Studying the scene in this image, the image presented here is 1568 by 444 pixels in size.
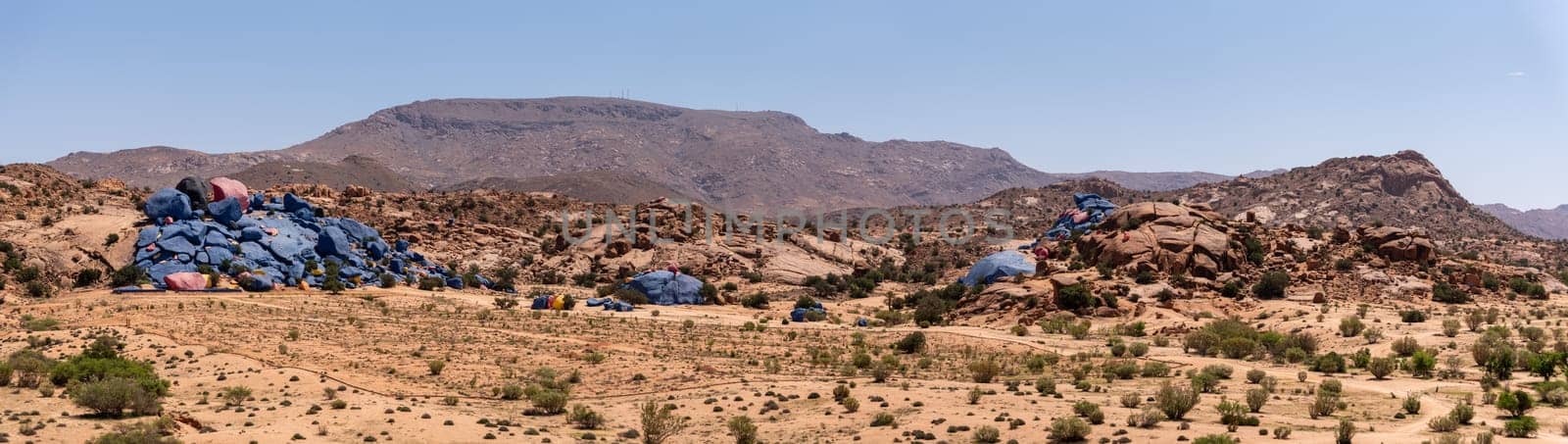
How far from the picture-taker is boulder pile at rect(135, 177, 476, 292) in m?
49.8

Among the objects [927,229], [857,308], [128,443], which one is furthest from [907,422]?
[927,229]

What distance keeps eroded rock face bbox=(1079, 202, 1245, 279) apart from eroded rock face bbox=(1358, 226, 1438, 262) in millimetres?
6038

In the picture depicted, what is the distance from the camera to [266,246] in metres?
53.8

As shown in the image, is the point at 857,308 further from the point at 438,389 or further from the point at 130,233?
the point at 130,233

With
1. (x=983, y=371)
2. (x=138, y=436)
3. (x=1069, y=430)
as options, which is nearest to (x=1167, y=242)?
(x=983, y=371)

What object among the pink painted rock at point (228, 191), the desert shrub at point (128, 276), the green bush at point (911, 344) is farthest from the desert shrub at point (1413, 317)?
the pink painted rock at point (228, 191)

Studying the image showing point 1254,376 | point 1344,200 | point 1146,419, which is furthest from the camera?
point 1344,200

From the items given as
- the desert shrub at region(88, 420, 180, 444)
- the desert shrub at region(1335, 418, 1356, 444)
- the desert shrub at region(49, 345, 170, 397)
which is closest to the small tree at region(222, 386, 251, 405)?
the desert shrub at region(49, 345, 170, 397)

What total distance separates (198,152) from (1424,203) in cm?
19429

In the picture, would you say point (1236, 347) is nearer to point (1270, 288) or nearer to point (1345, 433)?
point (1270, 288)

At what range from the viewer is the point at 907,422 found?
2188 centimetres

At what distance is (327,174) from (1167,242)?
429ft

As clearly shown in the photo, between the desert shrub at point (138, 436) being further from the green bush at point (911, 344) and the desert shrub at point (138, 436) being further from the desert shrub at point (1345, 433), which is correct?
the green bush at point (911, 344)

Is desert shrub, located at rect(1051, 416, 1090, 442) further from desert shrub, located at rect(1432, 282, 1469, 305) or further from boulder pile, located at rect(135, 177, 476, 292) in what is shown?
boulder pile, located at rect(135, 177, 476, 292)
